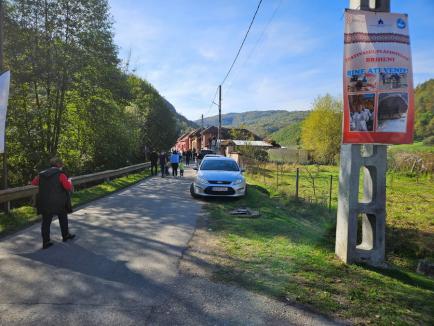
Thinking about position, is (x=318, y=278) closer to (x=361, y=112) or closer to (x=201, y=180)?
(x=361, y=112)

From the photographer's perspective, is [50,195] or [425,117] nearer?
[50,195]

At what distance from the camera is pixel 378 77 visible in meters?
5.82

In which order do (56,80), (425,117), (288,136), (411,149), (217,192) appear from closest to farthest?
(217,192) < (56,80) < (411,149) < (425,117) < (288,136)

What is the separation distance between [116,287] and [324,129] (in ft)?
205

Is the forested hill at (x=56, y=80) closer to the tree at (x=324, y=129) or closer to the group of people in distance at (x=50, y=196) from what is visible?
the group of people in distance at (x=50, y=196)

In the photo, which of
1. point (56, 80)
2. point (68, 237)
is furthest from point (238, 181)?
point (56, 80)

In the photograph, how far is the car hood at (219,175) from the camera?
13500 mm

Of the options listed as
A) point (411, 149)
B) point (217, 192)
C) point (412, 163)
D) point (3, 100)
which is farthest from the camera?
point (411, 149)

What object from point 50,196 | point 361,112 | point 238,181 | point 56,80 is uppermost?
point 56,80

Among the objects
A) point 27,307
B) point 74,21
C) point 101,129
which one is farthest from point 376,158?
point 101,129

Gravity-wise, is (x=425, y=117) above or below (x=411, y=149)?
above

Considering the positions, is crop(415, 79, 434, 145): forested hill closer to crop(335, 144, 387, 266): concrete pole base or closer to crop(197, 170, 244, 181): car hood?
crop(197, 170, 244, 181): car hood

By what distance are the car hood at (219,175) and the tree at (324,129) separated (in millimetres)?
48669

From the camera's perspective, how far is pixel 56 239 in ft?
24.1
